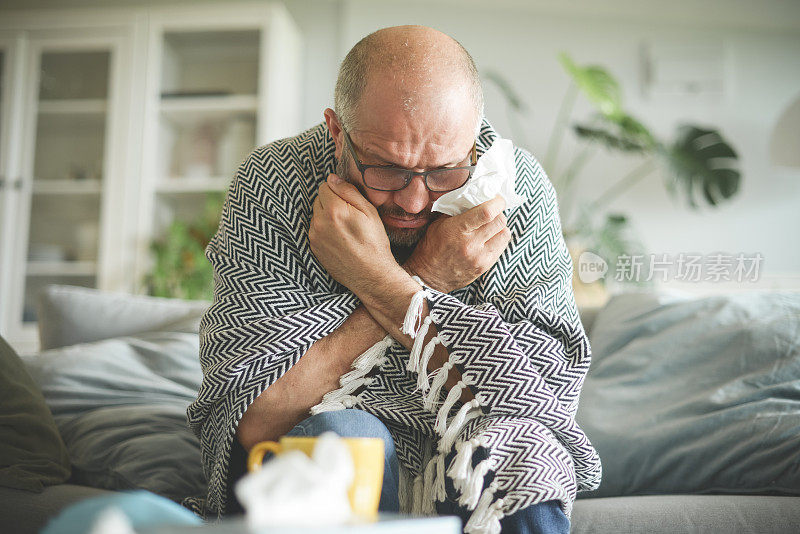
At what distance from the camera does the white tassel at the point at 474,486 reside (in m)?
0.86

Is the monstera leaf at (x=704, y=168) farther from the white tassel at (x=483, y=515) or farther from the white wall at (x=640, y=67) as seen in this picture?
the white tassel at (x=483, y=515)

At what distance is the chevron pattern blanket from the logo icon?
63.4 inches

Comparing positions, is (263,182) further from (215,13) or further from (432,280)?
(215,13)

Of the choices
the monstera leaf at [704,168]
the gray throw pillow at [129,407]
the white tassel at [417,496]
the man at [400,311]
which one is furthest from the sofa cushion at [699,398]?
the monstera leaf at [704,168]

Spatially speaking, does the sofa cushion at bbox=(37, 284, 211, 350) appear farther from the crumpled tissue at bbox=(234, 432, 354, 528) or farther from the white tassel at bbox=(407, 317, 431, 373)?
the crumpled tissue at bbox=(234, 432, 354, 528)

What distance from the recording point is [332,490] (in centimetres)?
46

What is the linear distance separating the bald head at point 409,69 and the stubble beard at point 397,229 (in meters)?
0.08

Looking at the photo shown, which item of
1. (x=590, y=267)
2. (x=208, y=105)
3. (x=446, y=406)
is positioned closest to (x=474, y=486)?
(x=446, y=406)

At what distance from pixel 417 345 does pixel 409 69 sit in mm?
427

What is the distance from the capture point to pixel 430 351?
975 millimetres

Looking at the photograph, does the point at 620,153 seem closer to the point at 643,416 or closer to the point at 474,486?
the point at 643,416

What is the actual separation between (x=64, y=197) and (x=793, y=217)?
347 cm

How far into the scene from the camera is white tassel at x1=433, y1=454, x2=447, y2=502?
94cm

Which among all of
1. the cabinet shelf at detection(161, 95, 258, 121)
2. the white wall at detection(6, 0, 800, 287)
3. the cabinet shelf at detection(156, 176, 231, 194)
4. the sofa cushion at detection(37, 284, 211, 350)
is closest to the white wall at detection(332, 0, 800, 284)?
the white wall at detection(6, 0, 800, 287)
